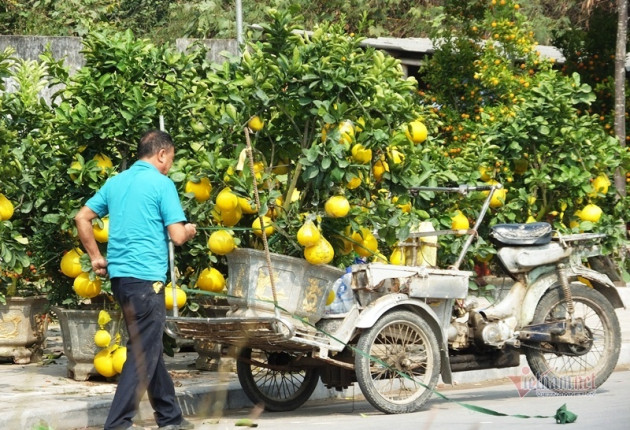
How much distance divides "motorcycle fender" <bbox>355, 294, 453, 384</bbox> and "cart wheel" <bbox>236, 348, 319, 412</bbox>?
77cm

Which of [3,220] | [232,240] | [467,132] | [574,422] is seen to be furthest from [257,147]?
[467,132]

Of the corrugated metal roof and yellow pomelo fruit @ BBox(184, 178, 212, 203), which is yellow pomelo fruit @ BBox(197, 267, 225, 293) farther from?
the corrugated metal roof

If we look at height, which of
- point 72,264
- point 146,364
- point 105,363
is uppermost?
point 72,264

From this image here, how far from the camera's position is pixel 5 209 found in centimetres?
870

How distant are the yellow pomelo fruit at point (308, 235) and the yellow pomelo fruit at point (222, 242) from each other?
0.42 metres

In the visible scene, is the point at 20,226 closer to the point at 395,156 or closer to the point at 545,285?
the point at 395,156

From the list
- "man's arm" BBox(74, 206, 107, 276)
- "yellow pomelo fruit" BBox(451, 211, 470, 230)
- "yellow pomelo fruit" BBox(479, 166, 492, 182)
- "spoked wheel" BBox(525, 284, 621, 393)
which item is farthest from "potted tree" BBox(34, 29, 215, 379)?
"spoked wheel" BBox(525, 284, 621, 393)

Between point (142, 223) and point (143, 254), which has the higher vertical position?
point (142, 223)

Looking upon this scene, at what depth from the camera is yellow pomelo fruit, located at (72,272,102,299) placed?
27.5 feet

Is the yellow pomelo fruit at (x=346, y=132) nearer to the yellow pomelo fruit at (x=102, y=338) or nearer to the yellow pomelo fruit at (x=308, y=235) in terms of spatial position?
the yellow pomelo fruit at (x=308, y=235)

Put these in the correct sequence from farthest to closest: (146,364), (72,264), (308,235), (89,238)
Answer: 1. (72,264)
2. (308,235)
3. (89,238)
4. (146,364)

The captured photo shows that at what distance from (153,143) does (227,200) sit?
0.58 metres

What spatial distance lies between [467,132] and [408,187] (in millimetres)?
7273

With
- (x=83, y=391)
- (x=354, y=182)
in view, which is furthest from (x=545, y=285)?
(x=83, y=391)
